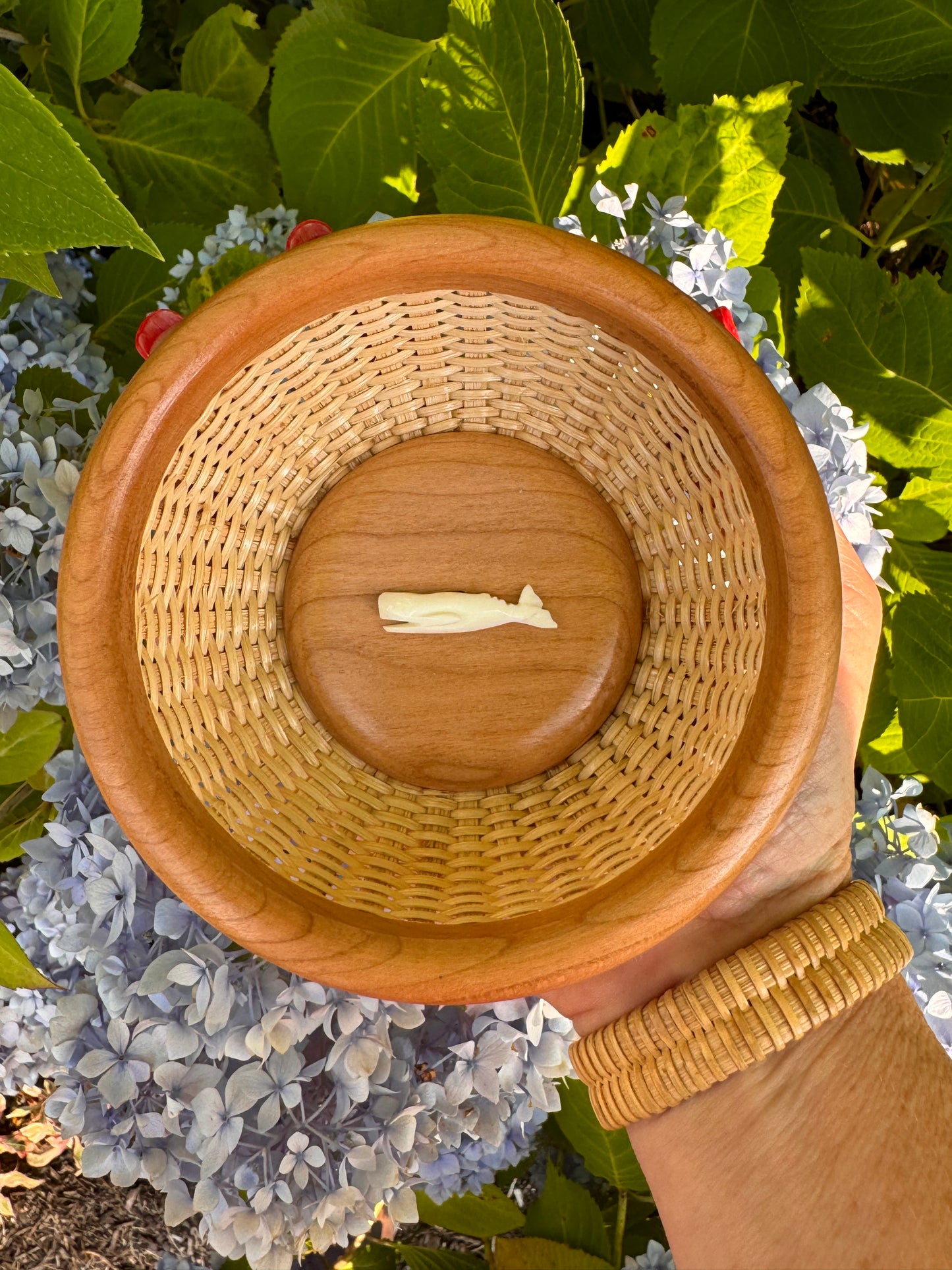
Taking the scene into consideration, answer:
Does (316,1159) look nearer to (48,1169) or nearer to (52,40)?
(48,1169)

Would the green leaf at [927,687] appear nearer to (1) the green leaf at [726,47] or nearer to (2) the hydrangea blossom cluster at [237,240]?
(1) the green leaf at [726,47]

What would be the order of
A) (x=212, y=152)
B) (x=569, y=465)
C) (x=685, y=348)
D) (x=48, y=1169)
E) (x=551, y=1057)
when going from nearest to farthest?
(x=685, y=348), (x=551, y=1057), (x=569, y=465), (x=212, y=152), (x=48, y=1169)

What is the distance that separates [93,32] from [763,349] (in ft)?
1.94

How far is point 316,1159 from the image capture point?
1.81ft

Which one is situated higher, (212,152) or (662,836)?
(212,152)

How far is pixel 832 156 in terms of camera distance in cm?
103

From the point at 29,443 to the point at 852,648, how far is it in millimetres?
558

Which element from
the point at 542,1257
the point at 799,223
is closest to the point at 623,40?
the point at 799,223

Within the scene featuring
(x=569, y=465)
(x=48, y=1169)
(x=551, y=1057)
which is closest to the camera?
(x=551, y=1057)

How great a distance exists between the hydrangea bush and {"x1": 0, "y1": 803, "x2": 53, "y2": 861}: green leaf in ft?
0.18

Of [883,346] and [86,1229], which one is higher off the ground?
[883,346]

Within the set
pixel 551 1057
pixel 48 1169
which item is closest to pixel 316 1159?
pixel 551 1057

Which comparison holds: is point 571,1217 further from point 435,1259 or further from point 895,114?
point 895,114

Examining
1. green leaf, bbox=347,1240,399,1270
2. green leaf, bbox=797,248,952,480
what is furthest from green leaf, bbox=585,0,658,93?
green leaf, bbox=347,1240,399,1270
